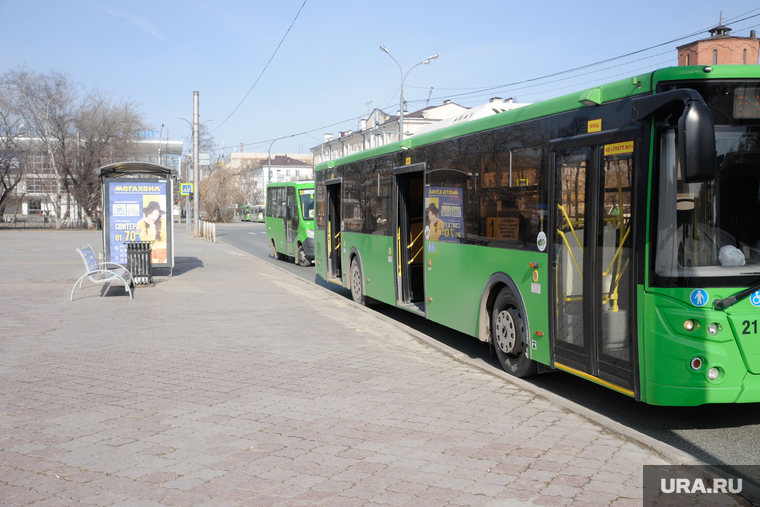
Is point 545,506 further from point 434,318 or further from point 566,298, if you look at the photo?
point 434,318

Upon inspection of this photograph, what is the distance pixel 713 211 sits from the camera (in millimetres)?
4996

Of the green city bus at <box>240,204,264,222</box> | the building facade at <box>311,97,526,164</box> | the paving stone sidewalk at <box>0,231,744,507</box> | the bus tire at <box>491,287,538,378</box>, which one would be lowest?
the paving stone sidewalk at <box>0,231,744,507</box>

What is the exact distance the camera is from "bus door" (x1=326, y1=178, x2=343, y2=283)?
1491cm

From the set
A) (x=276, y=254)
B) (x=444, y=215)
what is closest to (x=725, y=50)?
(x=276, y=254)

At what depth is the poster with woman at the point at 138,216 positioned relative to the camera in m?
16.1

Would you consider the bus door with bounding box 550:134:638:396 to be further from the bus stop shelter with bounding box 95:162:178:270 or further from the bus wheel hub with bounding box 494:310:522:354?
the bus stop shelter with bounding box 95:162:178:270

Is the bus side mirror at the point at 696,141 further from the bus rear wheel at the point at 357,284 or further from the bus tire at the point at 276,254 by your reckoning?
the bus tire at the point at 276,254

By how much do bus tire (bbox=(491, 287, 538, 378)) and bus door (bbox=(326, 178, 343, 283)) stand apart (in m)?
7.63

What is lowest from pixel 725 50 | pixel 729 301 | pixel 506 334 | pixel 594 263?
pixel 506 334

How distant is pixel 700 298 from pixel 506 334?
2654 mm

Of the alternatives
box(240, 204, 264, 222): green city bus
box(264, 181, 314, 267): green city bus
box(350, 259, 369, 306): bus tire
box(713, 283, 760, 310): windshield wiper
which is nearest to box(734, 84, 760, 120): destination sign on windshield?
box(713, 283, 760, 310): windshield wiper

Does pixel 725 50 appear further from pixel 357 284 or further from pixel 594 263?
pixel 594 263

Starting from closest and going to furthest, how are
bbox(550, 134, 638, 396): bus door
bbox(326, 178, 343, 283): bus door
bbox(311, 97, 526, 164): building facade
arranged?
bbox(550, 134, 638, 396): bus door → bbox(326, 178, 343, 283): bus door → bbox(311, 97, 526, 164): building facade

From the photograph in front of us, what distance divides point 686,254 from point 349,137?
77534mm
